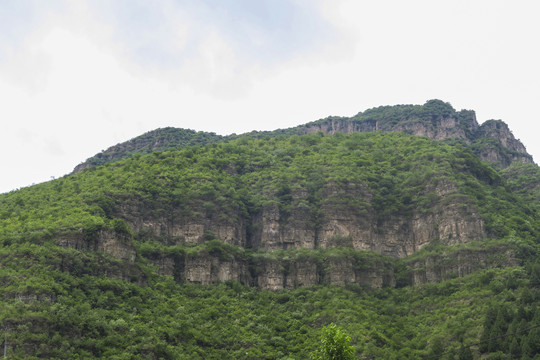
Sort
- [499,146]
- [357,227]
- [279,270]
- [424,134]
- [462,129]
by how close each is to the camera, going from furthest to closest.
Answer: [462,129]
[424,134]
[499,146]
[357,227]
[279,270]

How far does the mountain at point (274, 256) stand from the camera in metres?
68.5

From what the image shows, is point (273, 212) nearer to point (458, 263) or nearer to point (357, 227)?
point (357, 227)

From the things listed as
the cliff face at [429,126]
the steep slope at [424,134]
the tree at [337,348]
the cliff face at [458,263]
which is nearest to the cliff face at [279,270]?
the cliff face at [458,263]

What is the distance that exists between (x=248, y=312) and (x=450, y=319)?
2589 cm

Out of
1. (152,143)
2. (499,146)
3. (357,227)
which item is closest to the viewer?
(357,227)

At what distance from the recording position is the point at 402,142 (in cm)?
13138

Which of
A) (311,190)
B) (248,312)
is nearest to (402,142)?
(311,190)

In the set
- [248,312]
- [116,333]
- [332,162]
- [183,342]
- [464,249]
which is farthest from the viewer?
[332,162]

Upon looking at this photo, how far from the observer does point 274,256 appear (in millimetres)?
97438

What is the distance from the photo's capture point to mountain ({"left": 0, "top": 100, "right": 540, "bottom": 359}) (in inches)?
2697

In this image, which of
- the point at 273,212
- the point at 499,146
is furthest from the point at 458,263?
the point at 499,146

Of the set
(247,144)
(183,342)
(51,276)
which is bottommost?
(183,342)

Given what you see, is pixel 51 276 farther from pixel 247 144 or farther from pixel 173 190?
pixel 247 144


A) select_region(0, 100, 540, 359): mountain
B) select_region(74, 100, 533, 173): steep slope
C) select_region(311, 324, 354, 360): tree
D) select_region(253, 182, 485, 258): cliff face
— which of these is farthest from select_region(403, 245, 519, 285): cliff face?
select_region(74, 100, 533, 173): steep slope
